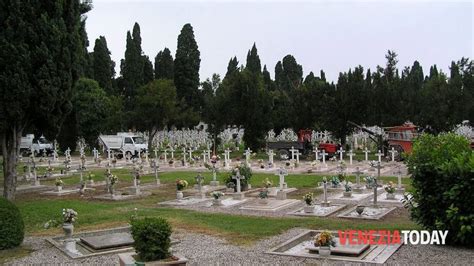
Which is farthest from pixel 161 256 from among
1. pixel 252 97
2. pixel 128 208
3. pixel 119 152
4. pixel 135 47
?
pixel 135 47

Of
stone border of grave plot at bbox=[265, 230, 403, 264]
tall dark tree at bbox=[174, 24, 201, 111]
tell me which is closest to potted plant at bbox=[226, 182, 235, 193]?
stone border of grave plot at bbox=[265, 230, 403, 264]

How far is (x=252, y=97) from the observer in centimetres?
4062

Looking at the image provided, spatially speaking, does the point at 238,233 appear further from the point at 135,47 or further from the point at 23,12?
the point at 135,47

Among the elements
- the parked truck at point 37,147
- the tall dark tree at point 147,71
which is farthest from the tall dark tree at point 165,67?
the parked truck at point 37,147

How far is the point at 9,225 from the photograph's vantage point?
10.4 metres

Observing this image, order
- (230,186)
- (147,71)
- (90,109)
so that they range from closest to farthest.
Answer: (230,186), (90,109), (147,71)

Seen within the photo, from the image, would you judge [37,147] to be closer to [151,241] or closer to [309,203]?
[309,203]

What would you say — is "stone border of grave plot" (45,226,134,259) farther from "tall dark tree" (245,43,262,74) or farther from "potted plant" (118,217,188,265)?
"tall dark tree" (245,43,262,74)

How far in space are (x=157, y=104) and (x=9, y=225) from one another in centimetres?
3573

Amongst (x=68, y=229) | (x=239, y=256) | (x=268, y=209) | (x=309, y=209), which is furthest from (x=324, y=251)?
(x=268, y=209)

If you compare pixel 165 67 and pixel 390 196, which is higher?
pixel 165 67

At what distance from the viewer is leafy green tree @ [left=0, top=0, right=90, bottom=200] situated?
1514cm

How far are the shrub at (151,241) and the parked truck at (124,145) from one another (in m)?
33.3

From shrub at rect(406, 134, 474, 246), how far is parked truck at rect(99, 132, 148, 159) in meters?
32.6
